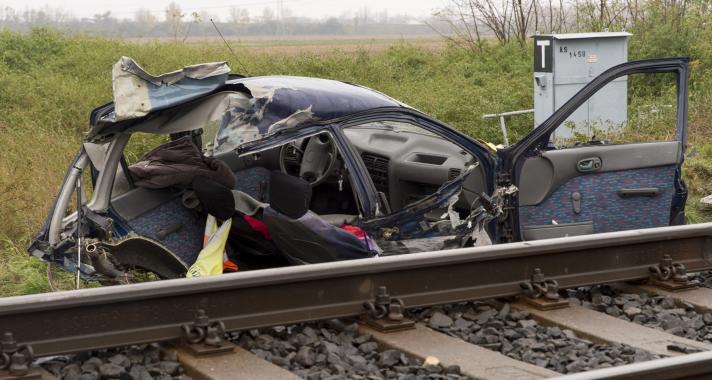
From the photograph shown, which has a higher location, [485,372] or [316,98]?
[316,98]

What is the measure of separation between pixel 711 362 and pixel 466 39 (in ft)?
71.3

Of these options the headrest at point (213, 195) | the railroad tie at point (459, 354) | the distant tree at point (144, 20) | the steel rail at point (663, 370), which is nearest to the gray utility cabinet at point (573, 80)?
the headrest at point (213, 195)

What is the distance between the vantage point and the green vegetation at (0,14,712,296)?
9961mm

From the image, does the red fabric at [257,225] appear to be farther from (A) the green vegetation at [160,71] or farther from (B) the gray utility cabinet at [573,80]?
(B) the gray utility cabinet at [573,80]

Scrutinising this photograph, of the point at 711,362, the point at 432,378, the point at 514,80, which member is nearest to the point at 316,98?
the point at 432,378

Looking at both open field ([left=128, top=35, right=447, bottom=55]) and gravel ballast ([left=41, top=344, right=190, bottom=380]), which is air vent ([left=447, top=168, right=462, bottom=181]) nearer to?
gravel ballast ([left=41, top=344, right=190, bottom=380])

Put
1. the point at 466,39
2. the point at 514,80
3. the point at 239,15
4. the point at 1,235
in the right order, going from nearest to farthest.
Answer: the point at 1,235 → the point at 514,80 → the point at 466,39 → the point at 239,15

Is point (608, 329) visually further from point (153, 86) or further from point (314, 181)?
point (153, 86)

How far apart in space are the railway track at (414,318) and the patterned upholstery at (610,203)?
59.1 inches

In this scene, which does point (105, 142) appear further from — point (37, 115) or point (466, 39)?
point (466, 39)

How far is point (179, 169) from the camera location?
7.05 meters

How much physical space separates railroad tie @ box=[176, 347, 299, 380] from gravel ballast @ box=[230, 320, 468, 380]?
0.11 metres

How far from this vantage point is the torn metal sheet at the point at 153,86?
6711mm

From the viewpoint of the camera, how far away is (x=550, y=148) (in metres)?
8.09
